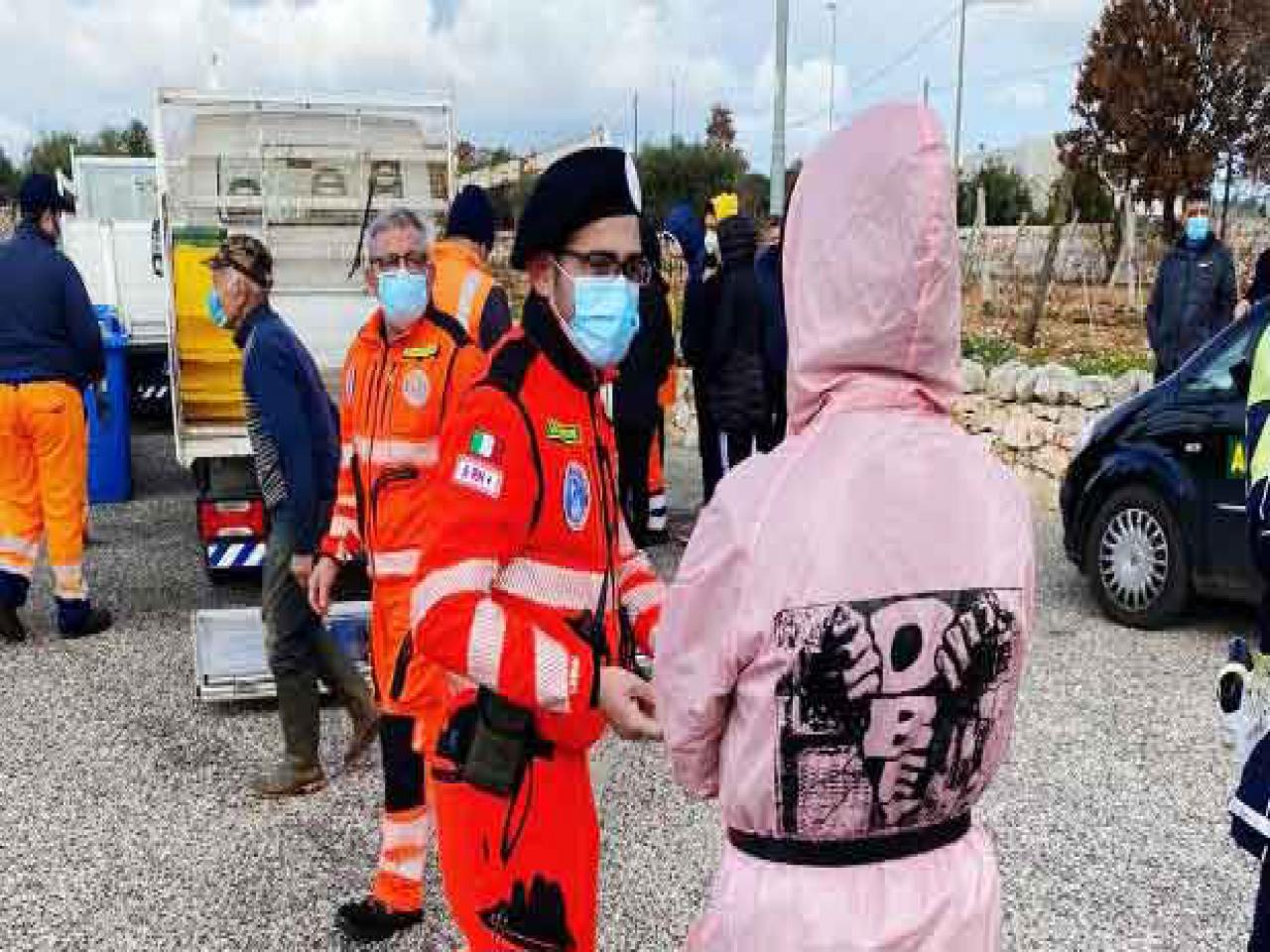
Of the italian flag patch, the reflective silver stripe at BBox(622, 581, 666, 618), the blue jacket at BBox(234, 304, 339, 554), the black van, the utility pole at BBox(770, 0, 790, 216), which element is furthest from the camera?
the utility pole at BBox(770, 0, 790, 216)

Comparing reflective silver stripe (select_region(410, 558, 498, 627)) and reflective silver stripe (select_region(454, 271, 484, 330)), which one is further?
reflective silver stripe (select_region(454, 271, 484, 330))

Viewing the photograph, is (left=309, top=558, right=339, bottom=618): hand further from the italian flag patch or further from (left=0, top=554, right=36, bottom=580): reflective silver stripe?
(left=0, top=554, right=36, bottom=580): reflective silver stripe

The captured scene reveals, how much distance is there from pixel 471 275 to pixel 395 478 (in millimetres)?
1790

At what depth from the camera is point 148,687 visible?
6.03 m

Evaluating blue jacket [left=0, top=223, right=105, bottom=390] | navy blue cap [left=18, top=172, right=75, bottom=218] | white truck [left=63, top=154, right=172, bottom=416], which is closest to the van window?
blue jacket [left=0, top=223, right=105, bottom=390]

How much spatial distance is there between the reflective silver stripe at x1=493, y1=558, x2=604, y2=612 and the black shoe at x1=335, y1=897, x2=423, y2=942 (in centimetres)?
188

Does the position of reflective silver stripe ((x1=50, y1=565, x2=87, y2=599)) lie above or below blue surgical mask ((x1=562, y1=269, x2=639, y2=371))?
below

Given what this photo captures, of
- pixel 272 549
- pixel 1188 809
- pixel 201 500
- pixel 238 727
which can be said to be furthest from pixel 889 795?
pixel 201 500

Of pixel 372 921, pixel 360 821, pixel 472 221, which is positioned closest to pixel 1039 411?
pixel 472 221

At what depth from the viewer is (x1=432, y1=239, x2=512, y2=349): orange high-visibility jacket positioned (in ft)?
16.2

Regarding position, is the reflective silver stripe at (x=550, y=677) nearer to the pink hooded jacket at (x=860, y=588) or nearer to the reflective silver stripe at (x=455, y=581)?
the reflective silver stripe at (x=455, y=581)

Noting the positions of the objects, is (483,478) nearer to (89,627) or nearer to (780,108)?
(89,627)

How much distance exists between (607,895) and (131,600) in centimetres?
446

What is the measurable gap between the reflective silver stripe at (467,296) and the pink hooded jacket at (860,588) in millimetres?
3421
